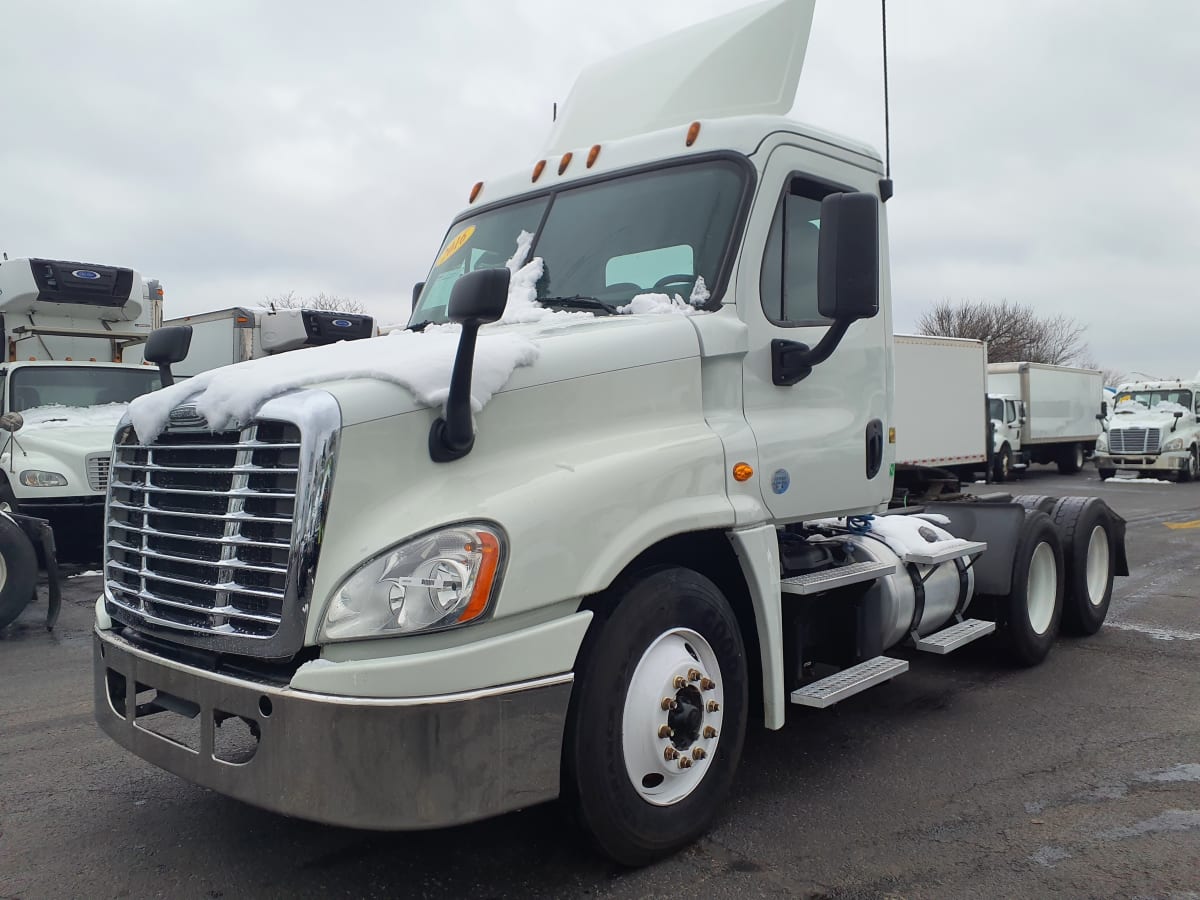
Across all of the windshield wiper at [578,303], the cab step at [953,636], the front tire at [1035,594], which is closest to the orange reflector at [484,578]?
the windshield wiper at [578,303]

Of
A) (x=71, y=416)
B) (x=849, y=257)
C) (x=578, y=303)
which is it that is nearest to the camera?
(x=849, y=257)

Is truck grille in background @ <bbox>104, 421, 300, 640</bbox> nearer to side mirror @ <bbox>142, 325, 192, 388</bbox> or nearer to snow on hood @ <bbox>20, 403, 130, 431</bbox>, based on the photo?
side mirror @ <bbox>142, 325, 192, 388</bbox>

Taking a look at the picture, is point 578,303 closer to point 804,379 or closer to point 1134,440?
point 804,379

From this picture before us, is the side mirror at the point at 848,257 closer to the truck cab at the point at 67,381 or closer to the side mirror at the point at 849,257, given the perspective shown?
the side mirror at the point at 849,257

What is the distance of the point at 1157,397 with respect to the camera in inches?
1135

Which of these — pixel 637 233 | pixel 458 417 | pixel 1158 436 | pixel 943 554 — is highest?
pixel 637 233

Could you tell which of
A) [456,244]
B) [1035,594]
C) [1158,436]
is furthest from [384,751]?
[1158,436]

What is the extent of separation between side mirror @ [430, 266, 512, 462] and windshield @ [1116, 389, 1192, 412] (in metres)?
30.0

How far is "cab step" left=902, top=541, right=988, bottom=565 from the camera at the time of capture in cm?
512

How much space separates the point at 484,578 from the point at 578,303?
1589 millimetres

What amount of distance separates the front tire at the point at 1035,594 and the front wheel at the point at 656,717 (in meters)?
2.98

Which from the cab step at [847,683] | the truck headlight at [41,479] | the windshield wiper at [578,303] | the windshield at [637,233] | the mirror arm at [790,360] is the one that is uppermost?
the windshield at [637,233]

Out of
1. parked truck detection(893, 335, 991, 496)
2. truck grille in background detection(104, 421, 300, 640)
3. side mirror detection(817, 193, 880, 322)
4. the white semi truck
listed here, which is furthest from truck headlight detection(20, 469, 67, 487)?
parked truck detection(893, 335, 991, 496)

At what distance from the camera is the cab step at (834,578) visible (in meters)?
4.03
